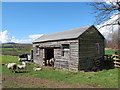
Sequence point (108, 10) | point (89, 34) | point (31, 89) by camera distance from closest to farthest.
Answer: point (31, 89)
point (108, 10)
point (89, 34)

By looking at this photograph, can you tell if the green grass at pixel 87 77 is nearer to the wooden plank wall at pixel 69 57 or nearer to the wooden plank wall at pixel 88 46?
the wooden plank wall at pixel 69 57

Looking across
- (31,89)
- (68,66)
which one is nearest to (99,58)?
(68,66)

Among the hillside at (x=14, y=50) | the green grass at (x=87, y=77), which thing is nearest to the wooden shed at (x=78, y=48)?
the green grass at (x=87, y=77)

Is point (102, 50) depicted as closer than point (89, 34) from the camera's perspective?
No

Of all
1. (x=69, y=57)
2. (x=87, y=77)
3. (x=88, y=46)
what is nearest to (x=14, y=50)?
(x=69, y=57)

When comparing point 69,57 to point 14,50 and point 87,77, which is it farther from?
point 14,50

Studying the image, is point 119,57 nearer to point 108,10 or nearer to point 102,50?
point 102,50

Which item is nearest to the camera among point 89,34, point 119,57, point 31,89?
point 31,89

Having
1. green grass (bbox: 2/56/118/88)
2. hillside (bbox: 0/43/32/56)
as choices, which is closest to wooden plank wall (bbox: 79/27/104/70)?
green grass (bbox: 2/56/118/88)

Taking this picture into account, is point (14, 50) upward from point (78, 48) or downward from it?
downward

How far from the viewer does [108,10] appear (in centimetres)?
677

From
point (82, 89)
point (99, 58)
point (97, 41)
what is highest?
point (97, 41)

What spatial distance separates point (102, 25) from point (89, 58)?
6509 mm

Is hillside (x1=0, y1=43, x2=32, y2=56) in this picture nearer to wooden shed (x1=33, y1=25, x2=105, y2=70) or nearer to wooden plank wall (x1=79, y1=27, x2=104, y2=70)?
wooden shed (x1=33, y1=25, x2=105, y2=70)
